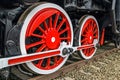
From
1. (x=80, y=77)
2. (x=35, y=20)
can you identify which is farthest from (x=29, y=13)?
(x=80, y=77)

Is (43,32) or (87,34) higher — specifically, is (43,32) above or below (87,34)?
above

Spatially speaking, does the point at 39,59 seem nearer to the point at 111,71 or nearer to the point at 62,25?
the point at 62,25

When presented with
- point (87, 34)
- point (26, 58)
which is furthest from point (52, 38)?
point (87, 34)

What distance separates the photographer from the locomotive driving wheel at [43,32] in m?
2.91

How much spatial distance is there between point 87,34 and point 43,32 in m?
1.33

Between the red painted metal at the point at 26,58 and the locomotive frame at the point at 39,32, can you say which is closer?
the red painted metal at the point at 26,58

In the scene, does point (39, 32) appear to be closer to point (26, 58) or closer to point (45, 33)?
point (45, 33)

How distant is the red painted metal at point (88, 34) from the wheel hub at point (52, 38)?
0.90m

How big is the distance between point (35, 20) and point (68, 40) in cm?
81

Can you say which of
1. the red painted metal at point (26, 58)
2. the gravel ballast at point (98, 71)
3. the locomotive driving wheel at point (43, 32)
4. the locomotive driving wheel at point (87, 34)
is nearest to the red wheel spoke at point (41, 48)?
the locomotive driving wheel at point (43, 32)

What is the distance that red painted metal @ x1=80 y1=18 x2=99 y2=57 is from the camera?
4174mm

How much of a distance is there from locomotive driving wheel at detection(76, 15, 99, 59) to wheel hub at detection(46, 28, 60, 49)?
71cm

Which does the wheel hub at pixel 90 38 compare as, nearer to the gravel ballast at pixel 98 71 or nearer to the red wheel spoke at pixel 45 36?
the gravel ballast at pixel 98 71

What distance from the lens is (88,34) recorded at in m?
4.24
